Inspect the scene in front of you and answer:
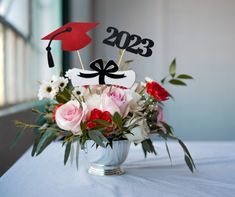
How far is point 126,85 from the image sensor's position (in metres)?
1.07

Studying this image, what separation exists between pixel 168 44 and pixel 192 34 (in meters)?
0.26

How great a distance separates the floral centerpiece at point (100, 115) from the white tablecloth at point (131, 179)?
8cm

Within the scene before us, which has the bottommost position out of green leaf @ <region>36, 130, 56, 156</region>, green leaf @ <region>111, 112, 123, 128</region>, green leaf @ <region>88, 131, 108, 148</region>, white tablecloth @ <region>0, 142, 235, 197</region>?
white tablecloth @ <region>0, 142, 235, 197</region>

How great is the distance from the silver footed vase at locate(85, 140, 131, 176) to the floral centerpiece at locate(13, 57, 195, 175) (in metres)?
0.02

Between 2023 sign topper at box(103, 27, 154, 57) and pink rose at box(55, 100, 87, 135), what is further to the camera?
2023 sign topper at box(103, 27, 154, 57)

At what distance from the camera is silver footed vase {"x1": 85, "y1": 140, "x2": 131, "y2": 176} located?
1068 mm

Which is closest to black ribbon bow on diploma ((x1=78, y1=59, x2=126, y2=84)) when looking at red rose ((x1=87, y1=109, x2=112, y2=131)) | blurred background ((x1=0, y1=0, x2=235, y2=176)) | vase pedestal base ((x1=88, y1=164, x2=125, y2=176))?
red rose ((x1=87, y1=109, x2=112, y2=131))

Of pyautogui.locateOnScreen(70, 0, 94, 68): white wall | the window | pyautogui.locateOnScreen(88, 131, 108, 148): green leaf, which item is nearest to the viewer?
pyautogui.locateOnScreen(88, 131, 108, 148): green leaf

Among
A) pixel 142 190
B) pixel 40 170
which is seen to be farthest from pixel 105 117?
pixel 40 170

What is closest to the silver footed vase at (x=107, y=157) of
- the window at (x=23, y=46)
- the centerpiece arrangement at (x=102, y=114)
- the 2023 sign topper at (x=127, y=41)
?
the centerpiece arrangement at (x=102, y=114)

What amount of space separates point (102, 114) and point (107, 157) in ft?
0.51

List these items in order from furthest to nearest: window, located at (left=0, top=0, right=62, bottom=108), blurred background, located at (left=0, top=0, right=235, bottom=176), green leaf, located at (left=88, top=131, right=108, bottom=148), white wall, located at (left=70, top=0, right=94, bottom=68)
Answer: blurred background, located at (left=0, top=0, right=235, bottom=176), white wall, located at (left=70, top=0, right=94, bottom=68), window, located at (left=0, top=0, right=62, bottom=108), green leaf, located at (left=88, top=131, right=108, bottom=148)

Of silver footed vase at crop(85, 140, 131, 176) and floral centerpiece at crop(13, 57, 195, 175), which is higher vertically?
floral centerpiece at crop(13, 57, 195, 175)

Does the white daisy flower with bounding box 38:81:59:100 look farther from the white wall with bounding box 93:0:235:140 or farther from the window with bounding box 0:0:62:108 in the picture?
the white wall with bounding box 93:0:235:140
